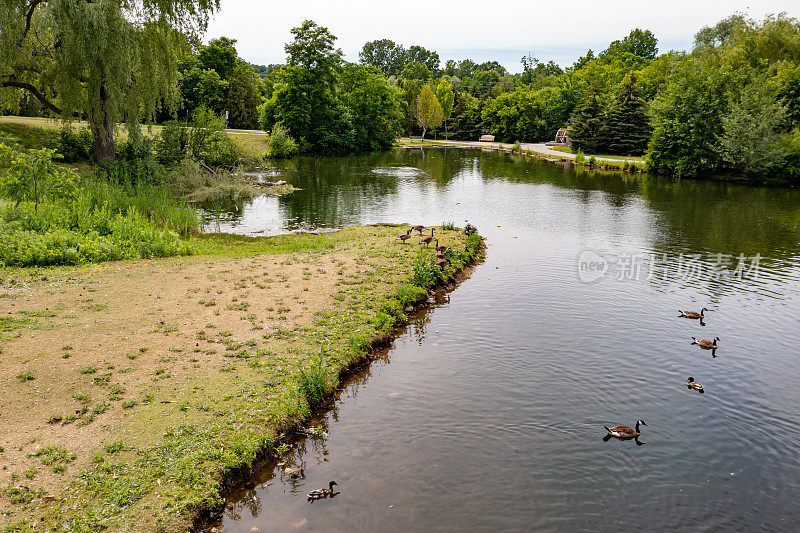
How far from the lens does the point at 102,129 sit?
94.1ft

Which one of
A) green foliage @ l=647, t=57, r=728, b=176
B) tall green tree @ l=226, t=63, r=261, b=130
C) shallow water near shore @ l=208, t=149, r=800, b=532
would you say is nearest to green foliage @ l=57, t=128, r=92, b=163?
shallow water near shore @ l=208, t=149, r=800, b=532

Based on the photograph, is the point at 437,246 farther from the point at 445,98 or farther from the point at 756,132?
the point at 445,98

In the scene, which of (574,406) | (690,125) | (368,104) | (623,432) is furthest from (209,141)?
(690,125)

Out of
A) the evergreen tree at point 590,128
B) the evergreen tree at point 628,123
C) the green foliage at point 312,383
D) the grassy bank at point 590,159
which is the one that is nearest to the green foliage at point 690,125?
the grassy bank at point 590,159

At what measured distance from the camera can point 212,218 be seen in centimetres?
3092

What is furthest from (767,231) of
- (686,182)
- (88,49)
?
(88,49)

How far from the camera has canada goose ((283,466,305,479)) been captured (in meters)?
9.48

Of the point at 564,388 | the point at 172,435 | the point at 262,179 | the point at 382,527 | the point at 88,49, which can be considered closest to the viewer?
the point at 382,527

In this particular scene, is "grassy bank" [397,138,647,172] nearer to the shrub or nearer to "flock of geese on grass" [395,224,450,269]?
"flock of geese on grass" [395,224,450,269]

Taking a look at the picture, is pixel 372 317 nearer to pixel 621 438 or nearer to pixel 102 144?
pixel 621 438

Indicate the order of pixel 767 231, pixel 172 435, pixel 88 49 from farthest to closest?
pixel 767 231
pixel 88 49
pixel 172 435

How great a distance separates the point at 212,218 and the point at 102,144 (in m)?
7.59

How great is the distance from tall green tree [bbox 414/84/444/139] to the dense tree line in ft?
0.72

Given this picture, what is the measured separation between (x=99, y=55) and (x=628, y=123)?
63.6 meters
